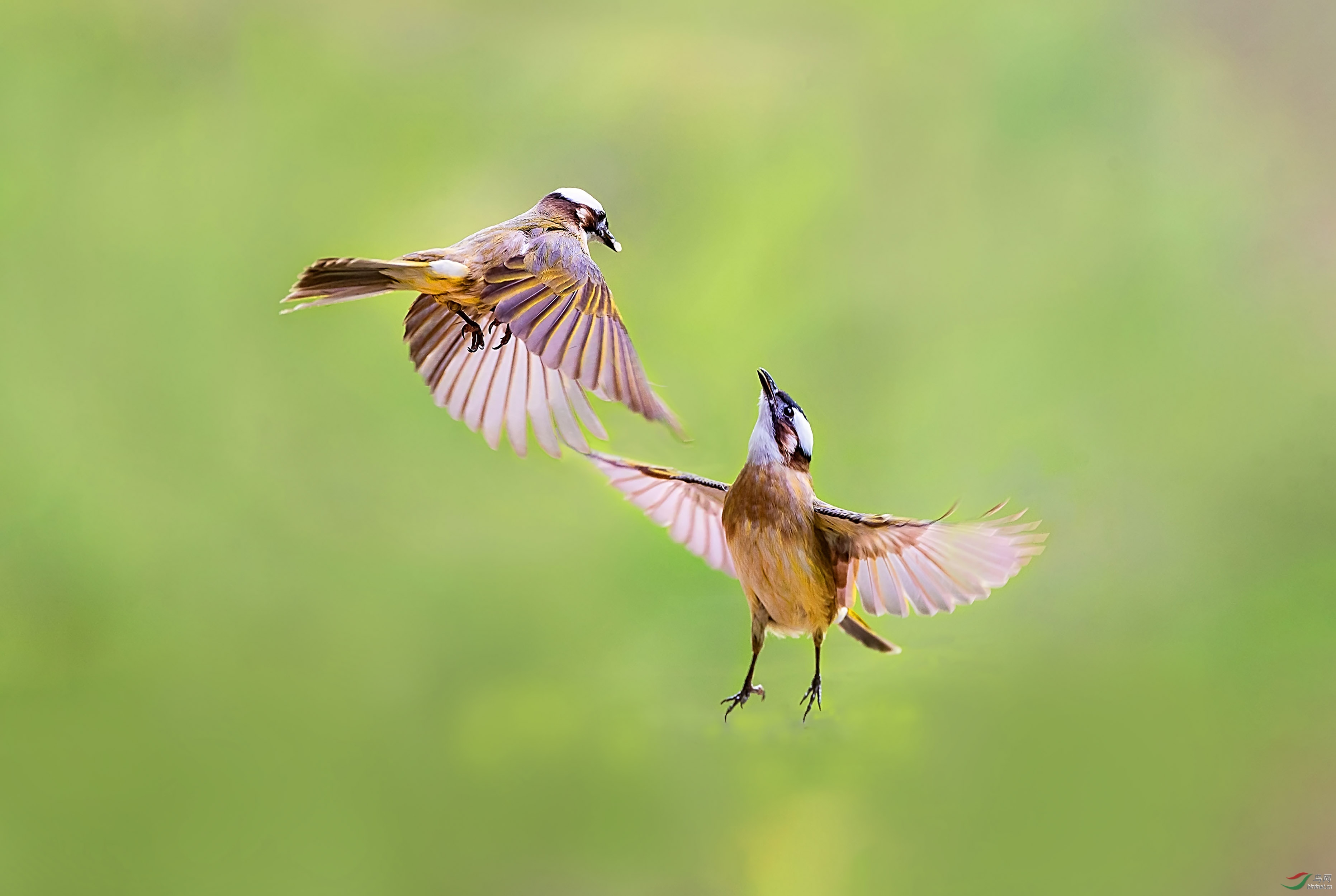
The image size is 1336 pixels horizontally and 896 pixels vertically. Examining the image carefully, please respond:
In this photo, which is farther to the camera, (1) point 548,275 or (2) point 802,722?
(2) point 802,722

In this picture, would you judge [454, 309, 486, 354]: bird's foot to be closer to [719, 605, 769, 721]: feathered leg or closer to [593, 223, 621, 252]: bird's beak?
[593, 223, 621, 252]: bird's beak

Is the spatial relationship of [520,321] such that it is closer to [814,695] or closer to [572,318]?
[572,318]

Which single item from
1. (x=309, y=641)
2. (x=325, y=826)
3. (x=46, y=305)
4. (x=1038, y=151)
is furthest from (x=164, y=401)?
(x=1038, y=151)

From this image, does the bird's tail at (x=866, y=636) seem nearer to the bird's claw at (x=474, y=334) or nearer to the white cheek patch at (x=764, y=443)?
the white cheek patch at (x=764, y=443)

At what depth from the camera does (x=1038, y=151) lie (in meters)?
1.91

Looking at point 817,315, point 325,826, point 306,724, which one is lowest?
point 325,826

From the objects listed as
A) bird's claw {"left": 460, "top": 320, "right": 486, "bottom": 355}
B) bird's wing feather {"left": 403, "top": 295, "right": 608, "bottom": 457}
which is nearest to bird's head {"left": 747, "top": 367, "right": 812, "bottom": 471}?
bird's wing feather {"left": 403, "top": 295, "right": 608, "bottom": 457}

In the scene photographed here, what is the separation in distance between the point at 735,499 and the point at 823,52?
3.51ft

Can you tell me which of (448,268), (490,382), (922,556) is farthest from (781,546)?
(448,268)

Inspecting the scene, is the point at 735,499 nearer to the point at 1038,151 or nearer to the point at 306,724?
the point at 306,724

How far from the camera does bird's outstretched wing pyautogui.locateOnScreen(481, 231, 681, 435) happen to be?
825 mm

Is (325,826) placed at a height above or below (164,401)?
below

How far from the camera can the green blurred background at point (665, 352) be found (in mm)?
1645

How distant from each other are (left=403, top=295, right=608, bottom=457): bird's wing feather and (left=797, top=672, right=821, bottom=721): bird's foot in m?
0.35
